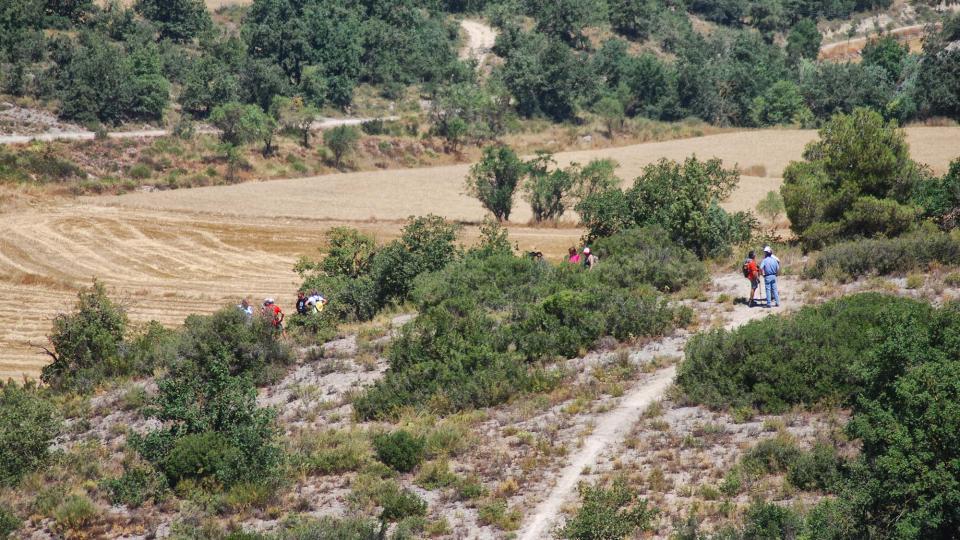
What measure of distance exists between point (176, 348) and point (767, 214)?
108ft

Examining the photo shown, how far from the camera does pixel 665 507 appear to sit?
63.5ft

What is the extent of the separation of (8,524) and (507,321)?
44.6 ft

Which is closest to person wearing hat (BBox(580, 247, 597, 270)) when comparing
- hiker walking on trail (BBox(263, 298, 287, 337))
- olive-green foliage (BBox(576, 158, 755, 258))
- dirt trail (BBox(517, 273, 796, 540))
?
olive-green foliage (BBox(576, 158, 755, 258))

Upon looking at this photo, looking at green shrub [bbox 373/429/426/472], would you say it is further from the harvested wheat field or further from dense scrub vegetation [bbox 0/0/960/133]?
dense scrub vegetation [bbox 0/0/960/133]

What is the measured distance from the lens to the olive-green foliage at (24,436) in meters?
23.4

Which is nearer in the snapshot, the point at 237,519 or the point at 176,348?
the point at 237,519

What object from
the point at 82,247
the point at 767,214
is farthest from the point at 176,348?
the point at 767,214

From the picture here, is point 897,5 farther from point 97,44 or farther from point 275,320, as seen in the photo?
point 275,320

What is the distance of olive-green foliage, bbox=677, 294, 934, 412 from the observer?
75.2ft

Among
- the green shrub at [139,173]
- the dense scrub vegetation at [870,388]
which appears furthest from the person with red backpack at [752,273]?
the green shrub at [139,173]

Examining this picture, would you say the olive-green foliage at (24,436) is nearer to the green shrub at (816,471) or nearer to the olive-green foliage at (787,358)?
the olive-green foliage at (787,358)

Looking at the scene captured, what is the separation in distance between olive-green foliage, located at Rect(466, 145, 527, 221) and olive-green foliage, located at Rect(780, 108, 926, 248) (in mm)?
22022

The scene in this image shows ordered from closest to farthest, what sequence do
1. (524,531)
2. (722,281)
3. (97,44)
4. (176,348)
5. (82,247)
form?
(524,531) → (176,348) → (722,281) → (82,247) → (97,44)

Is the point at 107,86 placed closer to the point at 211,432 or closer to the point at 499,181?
the point at 499,181
